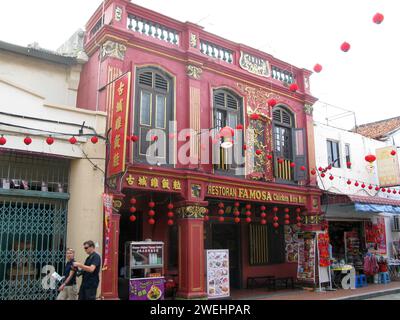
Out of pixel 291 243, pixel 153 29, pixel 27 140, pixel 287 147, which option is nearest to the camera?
pixel 27 140

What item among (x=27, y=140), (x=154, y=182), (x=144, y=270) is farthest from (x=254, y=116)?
(x=27, y=140)

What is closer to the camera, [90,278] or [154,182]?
[90,278]

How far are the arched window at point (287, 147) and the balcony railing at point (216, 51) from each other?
2523 millimetres

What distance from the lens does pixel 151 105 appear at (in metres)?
11.9

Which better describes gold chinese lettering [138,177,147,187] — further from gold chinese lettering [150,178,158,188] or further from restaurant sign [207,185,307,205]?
restaurant sign [207,185,307,205]

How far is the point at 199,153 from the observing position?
40.5ft

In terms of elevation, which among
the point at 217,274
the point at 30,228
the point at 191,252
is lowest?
the point at 217,274

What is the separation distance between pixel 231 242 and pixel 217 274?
3567 mm

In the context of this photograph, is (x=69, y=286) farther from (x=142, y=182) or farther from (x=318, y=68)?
(x=318, y=68)

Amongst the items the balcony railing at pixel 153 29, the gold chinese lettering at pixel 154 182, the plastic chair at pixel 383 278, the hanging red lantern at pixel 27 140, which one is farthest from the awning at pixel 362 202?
the hanging red lantern at pixel 27 140

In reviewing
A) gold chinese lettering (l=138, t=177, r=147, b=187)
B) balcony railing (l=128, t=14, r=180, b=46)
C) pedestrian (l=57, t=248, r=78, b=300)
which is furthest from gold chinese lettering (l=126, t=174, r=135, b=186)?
balcony railing (l=128, t=14, r=180, b=46)

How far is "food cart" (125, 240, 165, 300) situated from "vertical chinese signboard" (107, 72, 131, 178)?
6.70ft

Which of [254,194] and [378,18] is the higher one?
[378,18]

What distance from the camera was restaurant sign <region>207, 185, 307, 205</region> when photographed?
1256 cm
